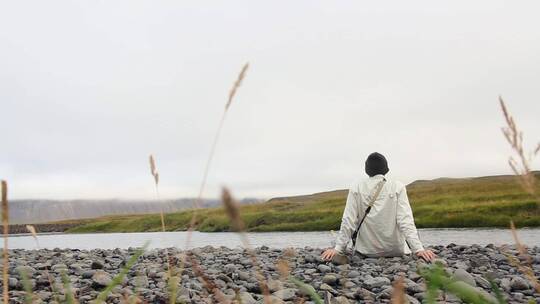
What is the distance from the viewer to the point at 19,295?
7582 millimetres

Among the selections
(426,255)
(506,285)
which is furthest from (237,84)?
Answer: (426,255)

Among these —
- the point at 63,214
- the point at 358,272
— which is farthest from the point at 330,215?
the point at 63,214

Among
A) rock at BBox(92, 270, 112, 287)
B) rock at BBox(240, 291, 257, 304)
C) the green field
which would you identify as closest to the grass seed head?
rock at BBox(240, 291, 257, 304)

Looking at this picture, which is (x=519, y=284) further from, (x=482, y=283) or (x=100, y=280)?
(x=100, y=280)

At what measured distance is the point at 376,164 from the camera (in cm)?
1048

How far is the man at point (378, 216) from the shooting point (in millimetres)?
10312

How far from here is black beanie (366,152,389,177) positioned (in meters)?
10.4

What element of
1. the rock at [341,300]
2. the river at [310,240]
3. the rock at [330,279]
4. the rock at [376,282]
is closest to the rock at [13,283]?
the rock at [330,279]

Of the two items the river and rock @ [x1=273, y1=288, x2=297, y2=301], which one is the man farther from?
rock @ [x1=273, y1=288, x2=297, y2=301]

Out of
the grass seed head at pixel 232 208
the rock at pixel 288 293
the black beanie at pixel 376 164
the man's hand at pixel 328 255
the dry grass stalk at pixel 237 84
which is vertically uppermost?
the black beanie at pixel 376 164

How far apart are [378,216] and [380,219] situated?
0.22 ft

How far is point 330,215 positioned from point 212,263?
54.1m

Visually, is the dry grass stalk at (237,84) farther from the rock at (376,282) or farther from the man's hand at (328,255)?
the man's hand at (328,255)

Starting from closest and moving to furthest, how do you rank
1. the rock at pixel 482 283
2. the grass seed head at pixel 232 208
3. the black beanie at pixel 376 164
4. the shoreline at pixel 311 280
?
the grass seed head at pixel 232 208, the shoreline at pixel 311 280, the rock at pixel 482 283, the black beanie at pixel 376 164
